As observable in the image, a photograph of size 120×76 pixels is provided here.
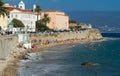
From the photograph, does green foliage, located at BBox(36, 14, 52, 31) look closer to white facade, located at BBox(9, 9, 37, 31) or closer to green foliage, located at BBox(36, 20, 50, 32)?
green foliage, located at BBox(36, 20, 50, 32)

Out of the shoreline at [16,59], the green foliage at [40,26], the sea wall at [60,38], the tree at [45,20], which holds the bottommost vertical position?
the shoreline at [16,59]

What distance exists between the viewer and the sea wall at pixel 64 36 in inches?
4152

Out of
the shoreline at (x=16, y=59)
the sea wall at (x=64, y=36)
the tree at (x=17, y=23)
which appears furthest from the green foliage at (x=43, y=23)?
the tree at (x=17, y=23)

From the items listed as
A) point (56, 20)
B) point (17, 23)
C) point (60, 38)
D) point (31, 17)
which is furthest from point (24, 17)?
point (56, 20)

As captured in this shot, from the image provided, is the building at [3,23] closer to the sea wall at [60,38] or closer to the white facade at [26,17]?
the sea wall at [60,38]

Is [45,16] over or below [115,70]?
over

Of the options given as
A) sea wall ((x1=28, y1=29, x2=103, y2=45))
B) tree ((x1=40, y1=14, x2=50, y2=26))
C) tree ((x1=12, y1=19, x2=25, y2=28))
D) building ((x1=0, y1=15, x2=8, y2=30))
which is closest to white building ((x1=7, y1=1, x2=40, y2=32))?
tree ((x1=12, y1=19, x2=25, y2=28))

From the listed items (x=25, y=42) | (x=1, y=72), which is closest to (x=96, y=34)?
(x=25, y=42)

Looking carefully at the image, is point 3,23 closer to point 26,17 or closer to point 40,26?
point 26,17

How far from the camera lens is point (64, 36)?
129375 mm

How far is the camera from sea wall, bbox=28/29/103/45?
105450mm

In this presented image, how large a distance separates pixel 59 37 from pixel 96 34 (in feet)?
146

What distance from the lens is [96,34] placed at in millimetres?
166875

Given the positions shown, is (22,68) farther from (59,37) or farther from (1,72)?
(59,37)
